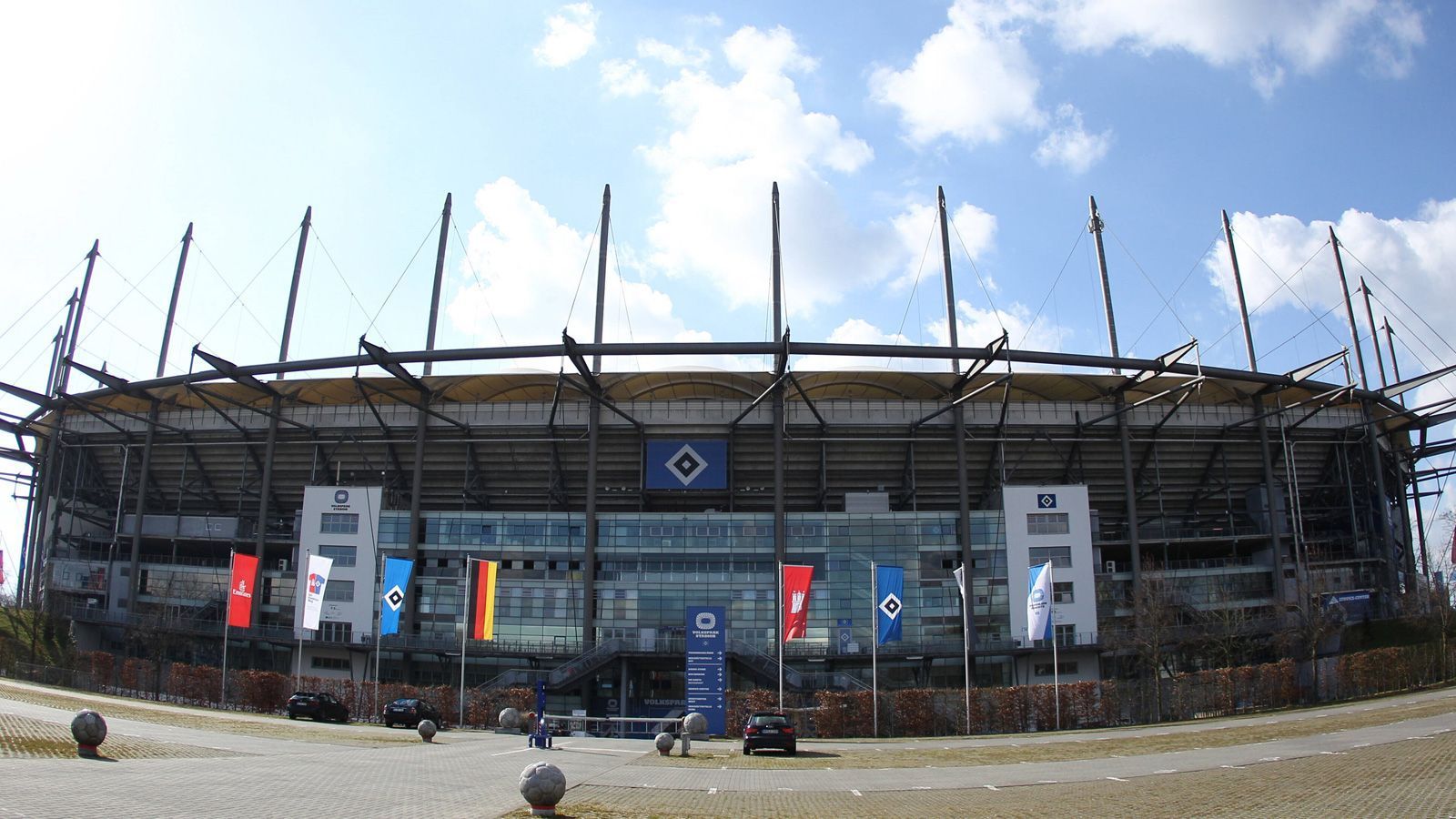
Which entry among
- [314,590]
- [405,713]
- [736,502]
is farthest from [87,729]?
[736,502]

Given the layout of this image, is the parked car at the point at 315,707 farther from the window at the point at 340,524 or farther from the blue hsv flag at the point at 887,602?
the window at the point at 340,524

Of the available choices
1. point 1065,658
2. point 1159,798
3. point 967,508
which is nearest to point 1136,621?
point 1065,658

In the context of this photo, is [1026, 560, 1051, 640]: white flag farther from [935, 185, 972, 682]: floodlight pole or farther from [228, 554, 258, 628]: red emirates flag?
[228, 554, 258, 628]: red emirates flag

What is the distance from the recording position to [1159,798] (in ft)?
56.9

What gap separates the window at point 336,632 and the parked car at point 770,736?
45611 millimetres

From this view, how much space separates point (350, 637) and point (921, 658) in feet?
132

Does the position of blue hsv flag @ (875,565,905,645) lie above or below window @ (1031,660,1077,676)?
above

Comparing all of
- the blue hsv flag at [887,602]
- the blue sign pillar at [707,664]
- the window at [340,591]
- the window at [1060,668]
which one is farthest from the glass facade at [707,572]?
the blue sign pillar at [707,664]

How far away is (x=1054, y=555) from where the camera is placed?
67438 mm

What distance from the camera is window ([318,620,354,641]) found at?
67875mm

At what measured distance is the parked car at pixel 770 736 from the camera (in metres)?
31.0

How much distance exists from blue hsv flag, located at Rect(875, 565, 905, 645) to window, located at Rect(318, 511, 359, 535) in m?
41.8

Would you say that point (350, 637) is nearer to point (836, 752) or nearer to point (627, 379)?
point (627, 379)


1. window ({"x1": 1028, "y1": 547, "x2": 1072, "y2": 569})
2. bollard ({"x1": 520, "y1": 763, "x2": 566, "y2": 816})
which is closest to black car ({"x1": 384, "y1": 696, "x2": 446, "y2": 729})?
bollard ({"x1": 520, "y1": 763, "x2": 566, "y2": 816})
